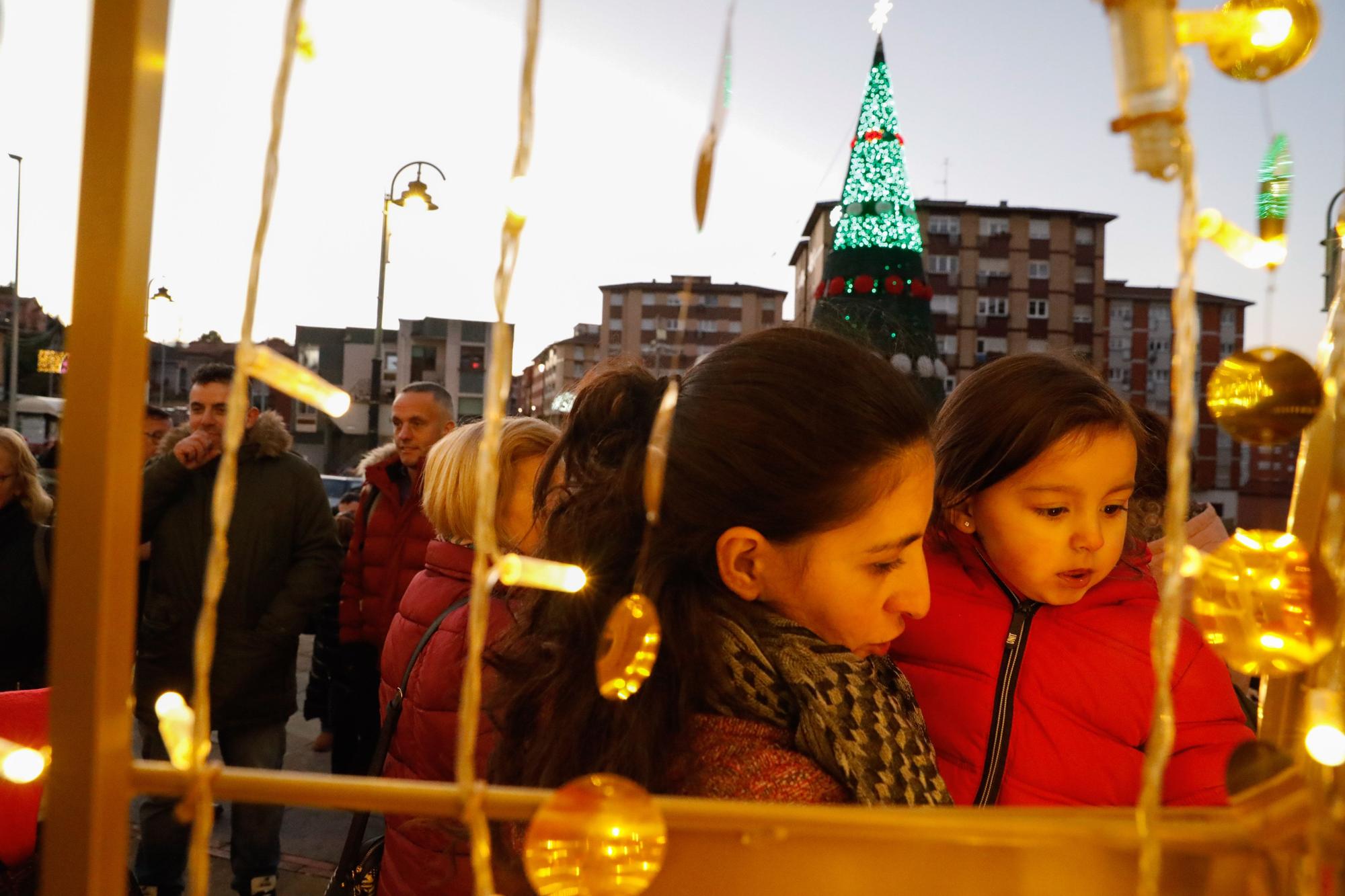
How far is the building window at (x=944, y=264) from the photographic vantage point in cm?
4019

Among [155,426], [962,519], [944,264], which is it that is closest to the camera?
[962,519]

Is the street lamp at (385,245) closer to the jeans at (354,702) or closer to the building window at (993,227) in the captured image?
the jeans at (354,702)

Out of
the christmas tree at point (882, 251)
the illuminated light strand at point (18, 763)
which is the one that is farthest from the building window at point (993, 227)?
the illuminated light strand at point (18, 763)

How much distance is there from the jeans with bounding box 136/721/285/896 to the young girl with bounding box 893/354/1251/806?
238cm

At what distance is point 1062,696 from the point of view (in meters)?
1.46

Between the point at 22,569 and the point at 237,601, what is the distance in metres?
0.65

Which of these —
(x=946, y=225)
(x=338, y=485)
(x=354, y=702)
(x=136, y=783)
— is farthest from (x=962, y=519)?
(x=946, y=225)

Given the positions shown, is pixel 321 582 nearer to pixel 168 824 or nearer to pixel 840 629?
pixel 168 824

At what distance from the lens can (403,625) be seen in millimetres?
2197

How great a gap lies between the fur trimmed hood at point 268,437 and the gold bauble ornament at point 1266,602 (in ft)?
10.4

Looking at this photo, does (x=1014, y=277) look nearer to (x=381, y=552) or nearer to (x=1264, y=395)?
(x=381, y=552)

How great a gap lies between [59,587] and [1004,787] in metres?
1.32

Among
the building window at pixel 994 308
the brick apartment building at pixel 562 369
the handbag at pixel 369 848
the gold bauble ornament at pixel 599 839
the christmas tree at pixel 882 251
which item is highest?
the building window at pixel 994 308

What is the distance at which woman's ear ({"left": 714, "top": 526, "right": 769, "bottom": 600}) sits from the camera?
1028 mm
